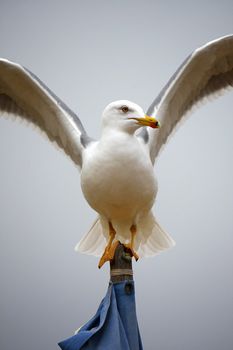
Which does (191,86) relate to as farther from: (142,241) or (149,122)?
(142,241)

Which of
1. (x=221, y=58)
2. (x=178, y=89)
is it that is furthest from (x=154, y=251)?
(x=221, y=58)

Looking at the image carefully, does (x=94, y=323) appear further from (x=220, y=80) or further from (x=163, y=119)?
(x=220, y=80)

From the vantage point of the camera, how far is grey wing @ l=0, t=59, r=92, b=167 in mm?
3031

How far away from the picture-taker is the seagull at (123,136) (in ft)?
8.44

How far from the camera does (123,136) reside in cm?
261

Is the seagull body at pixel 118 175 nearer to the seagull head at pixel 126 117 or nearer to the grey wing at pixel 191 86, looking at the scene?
the seagull head at pixel 126 117

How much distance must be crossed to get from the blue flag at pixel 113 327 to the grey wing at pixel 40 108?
1.02m

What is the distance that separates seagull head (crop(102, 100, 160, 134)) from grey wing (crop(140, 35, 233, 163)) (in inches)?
10.2

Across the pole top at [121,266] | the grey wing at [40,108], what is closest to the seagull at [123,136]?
the grey wing at [40,108]

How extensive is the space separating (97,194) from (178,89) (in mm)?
883

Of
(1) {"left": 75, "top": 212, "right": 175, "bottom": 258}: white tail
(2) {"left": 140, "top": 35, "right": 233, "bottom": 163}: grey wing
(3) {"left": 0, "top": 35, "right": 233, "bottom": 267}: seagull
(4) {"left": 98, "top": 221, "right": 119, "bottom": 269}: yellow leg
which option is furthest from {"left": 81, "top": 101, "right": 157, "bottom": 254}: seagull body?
(1) {"left": 75, "top": 212, "right": 175, "bottom": 258}: white tail

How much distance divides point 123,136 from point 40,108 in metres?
0.79

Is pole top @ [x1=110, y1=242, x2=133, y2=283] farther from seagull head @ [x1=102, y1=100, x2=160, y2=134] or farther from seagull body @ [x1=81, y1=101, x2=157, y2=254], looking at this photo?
seagull head @ [x1=102, y1=100, x2=160, y2=134]

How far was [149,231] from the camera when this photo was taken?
122 inches
